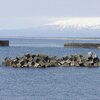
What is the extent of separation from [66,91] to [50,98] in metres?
5.14

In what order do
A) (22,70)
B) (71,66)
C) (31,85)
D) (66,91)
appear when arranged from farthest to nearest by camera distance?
(71,66), (22,70), (31,85), (66,91)

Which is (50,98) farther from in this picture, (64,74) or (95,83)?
(64,74)

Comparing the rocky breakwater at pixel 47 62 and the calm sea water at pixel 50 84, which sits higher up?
the rocky breakwater at pixel 47 62

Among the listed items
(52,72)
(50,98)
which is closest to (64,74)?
(52,72)

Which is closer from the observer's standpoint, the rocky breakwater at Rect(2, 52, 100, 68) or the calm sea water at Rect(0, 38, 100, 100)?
the calm sea water at Rect(0, 38, 100, 100)

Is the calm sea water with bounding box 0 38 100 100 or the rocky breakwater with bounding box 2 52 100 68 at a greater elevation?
the rocky breakwater with bounding box 2 52 100 68

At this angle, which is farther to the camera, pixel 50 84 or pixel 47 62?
pixel 47 62

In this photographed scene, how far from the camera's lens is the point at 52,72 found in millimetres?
76188

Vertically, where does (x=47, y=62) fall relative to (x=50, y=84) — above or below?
above

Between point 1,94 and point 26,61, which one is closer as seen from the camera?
point 1,94

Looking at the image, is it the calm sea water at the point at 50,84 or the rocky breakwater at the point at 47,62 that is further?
the rocky breakwater at the point at 47,62

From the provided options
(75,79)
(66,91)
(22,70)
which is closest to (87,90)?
(66,91)

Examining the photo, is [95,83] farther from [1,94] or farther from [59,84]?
[1,94]

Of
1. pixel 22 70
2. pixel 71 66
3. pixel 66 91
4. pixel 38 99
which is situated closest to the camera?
pixel 38 99
